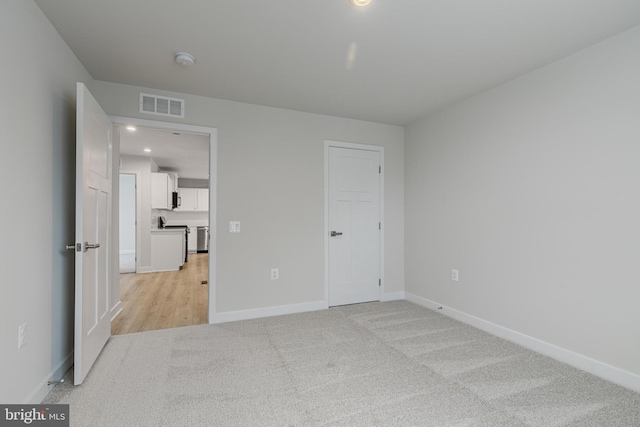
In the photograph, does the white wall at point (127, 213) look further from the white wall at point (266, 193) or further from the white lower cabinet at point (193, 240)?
the white wall at point (266, 193)

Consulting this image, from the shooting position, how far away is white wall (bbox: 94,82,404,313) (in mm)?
3303

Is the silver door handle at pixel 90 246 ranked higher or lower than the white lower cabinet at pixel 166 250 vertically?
higher

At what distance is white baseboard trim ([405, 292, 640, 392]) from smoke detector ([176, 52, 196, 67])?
3.61 m

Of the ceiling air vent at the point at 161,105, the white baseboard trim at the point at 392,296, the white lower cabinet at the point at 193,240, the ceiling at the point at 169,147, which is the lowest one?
the white baseboard trim at the point at 392,296

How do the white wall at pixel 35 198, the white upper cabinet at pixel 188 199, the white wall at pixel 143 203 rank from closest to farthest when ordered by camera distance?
1. the white wall at pixel 35 198
2. the white wall at pixel 143 203
3. the white upper cabinet at pixel 188 199

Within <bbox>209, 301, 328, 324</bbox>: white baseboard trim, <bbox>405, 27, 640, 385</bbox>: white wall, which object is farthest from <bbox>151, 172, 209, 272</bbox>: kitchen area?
<bbox>405, 27, 640, 385</bbox>: white wall

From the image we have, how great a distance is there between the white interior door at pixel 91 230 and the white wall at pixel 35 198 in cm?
17

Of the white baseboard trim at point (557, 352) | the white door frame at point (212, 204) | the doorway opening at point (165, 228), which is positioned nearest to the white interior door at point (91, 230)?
the doorway opening at point (165, 228)

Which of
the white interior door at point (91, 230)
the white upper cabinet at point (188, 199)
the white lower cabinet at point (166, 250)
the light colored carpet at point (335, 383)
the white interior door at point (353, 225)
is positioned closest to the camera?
the light colored carpet at point (335, 383)

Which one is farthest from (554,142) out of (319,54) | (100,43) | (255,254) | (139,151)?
(139,151)

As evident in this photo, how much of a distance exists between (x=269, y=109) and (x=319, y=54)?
128 cm

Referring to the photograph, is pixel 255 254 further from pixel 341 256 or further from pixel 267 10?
pixel 267 10

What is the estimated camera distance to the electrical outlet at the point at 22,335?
1.67 m

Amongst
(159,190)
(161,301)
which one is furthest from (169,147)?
(161,301)
